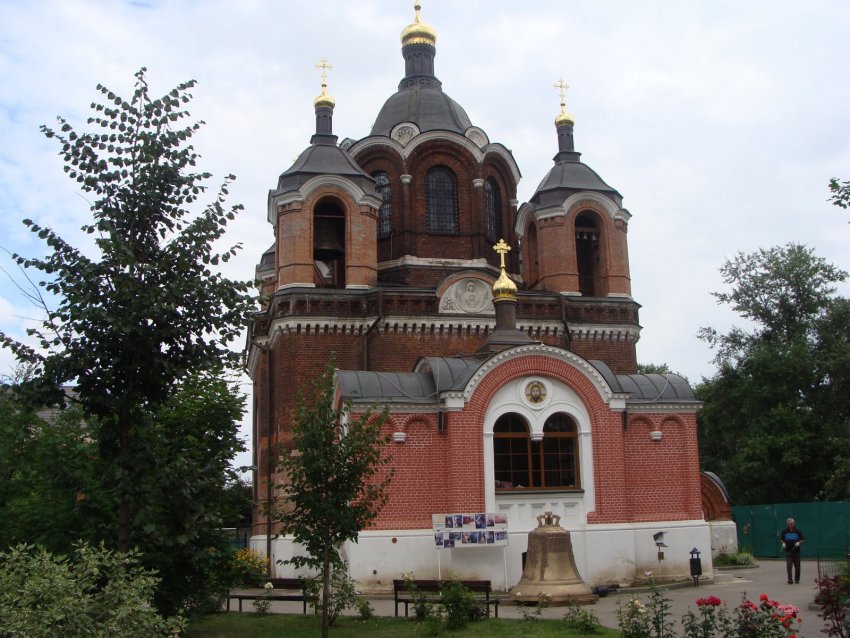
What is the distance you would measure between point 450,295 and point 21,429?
635 inches

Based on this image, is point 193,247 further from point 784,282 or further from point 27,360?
point 784,282

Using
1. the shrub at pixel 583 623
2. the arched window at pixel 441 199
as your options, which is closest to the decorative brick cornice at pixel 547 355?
the shrub at pixel 583 623

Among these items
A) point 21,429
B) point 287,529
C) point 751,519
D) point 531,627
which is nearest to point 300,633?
point 287,529

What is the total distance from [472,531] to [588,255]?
12909 millimetres

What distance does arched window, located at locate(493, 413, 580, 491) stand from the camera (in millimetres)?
21422

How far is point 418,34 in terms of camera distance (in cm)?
3281

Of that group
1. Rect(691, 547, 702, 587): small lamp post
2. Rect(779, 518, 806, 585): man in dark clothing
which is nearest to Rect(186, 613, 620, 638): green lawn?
Rect(779, 518, 806, 585): man in dark clothing

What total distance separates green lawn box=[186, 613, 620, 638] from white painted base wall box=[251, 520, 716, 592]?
4200 millimetres

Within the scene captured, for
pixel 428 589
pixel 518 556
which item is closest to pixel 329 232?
pixel 518 556

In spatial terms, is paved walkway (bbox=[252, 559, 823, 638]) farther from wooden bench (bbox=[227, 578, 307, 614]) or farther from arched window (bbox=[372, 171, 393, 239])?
arched window (bbox=[372, 171, 393, 239])

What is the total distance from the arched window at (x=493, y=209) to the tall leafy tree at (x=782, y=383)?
12273 millimetres

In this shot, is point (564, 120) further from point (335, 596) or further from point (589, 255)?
point (335, 596)

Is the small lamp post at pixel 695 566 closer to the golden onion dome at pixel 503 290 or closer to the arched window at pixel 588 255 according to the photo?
the golden onion dome at pixel 503 290

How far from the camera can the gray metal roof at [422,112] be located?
3027cm
